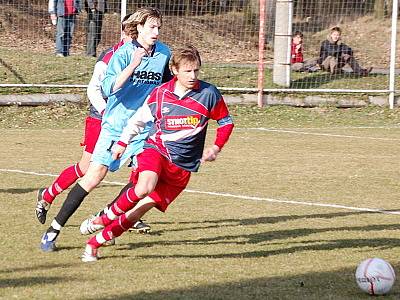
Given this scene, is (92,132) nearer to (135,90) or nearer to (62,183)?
(62,183)

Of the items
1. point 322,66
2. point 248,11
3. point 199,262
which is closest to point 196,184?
point 199,262

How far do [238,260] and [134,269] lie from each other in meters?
0.84

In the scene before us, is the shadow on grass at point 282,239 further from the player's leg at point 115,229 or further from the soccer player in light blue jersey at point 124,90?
the soccer player in light blue jersey at point 124,90

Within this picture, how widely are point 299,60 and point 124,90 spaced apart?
13885 millimetres

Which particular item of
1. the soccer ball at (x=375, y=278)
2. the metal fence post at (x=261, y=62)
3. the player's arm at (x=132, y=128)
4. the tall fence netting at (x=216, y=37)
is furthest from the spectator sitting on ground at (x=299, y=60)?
the soccer ball at (x=375, y=278)

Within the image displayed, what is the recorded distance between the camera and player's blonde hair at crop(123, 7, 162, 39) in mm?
8008

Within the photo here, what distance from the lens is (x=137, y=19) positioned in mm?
8070

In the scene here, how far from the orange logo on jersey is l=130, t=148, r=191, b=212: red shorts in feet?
0.73

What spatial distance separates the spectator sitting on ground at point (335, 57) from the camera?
21.3 metres

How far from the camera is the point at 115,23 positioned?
20.3 m

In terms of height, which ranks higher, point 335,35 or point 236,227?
point 335,35

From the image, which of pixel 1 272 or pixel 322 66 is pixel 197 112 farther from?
pixel 322 66

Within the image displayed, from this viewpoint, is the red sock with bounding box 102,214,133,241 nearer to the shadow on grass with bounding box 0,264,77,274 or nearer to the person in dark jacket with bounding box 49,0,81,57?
the shadow on grass with bounding box 0,264,77,274

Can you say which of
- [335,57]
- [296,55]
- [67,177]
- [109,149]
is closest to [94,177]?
[109,149]
